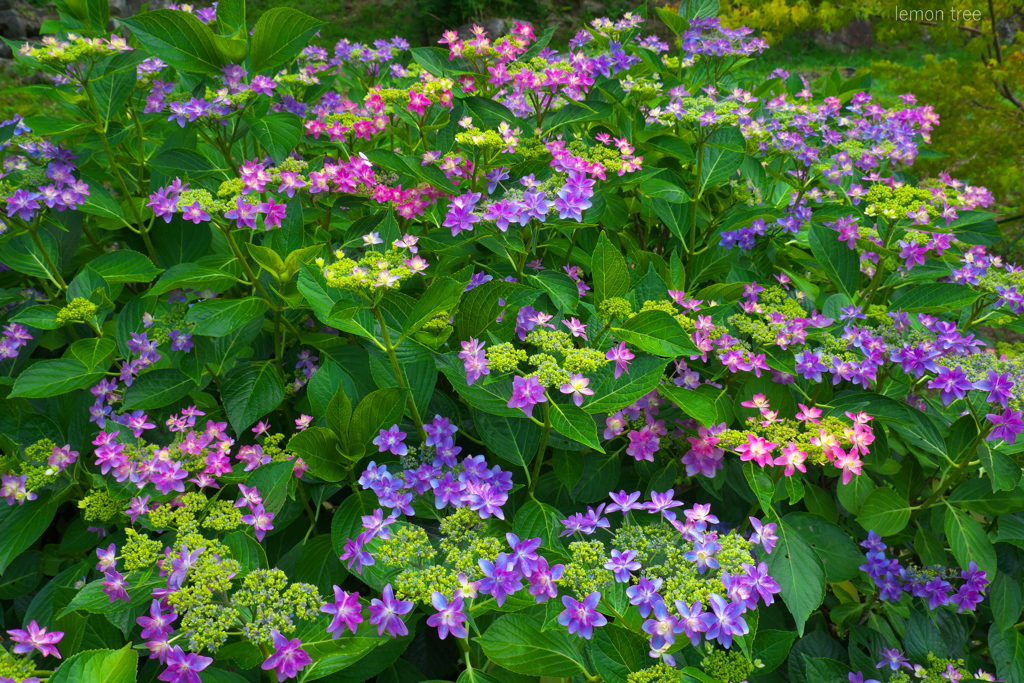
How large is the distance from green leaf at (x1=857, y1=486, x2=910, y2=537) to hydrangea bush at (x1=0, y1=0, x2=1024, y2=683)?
0.04 feet

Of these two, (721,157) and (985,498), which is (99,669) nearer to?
(985,498)

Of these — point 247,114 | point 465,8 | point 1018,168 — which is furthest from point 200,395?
point 465,8

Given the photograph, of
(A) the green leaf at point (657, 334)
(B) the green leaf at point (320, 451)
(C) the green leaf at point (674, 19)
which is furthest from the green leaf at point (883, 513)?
(C) the green leaf at point (674, 19)

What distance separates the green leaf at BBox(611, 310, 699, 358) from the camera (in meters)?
1.46

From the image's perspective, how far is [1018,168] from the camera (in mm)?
3918

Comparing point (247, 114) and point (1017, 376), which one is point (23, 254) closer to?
point (247, 114)

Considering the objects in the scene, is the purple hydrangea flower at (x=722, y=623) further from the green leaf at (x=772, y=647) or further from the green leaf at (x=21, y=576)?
the green leaf at (x=21, y=576)

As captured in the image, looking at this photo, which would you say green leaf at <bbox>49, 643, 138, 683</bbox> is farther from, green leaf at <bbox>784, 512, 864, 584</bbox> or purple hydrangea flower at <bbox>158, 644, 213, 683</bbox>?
green leaf at <bbox>784, 512, 864, 584</bbox>

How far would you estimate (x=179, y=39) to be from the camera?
84.0 inches

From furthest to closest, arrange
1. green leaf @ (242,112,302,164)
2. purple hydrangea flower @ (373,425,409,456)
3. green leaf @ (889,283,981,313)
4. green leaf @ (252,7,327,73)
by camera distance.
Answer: green leaf @ (242,112,302,164) < green leaf @ (252,7,327,73) < green leaf @ (889,283,981,313) < purple hydrangea flower @ (373,425,409,456)

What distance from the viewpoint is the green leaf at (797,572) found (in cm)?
154

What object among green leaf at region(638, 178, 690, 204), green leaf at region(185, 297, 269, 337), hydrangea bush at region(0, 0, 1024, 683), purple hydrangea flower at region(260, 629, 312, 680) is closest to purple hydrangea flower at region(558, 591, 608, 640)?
hydrangea bush at region(0, 0, 1024, 683)

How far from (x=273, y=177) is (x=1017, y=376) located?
7.00 feet

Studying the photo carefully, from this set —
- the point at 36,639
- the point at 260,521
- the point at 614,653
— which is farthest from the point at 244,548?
the point at 614,653
